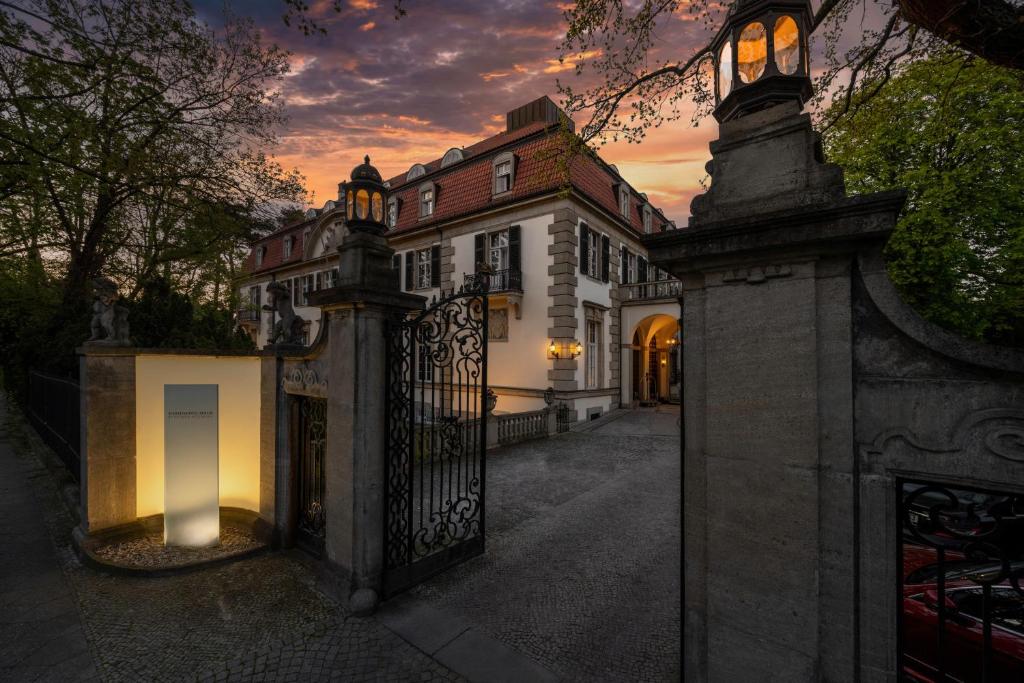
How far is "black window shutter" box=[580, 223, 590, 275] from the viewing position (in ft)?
54.4

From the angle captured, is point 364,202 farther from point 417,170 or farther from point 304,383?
point 417,170

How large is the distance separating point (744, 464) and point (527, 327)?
1453 centimetres

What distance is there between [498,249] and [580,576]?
14.6m

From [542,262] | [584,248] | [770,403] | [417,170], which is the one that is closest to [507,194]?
[542,262]

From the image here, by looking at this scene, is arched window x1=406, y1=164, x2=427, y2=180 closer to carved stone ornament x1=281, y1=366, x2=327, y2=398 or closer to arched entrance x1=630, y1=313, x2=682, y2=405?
arched entrance x1=630, y1=313, x2=682, y2=405

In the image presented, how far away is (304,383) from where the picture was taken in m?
4.81

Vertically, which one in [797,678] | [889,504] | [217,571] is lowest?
[217,571]

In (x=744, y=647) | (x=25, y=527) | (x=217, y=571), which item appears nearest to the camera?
(x=744, y=647)

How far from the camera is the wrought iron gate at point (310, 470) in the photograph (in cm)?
500

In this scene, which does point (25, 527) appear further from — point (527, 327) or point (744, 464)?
point (527, 327)

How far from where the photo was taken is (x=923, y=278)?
39.3ft

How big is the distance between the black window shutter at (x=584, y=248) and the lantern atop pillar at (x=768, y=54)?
14.4 m

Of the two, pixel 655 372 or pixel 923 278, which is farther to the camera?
pixel 655 372

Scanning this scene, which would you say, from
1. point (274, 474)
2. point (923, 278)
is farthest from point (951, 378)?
point (923, 278)
